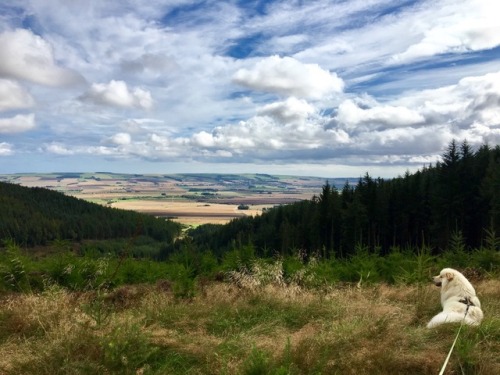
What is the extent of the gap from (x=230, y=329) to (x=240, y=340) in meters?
0.72

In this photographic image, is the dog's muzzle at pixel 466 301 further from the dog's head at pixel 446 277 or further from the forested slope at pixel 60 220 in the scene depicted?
the forested slope at pixel 60 220

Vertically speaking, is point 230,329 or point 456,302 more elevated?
point 456,302

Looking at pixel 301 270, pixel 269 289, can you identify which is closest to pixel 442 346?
pixel 269 289

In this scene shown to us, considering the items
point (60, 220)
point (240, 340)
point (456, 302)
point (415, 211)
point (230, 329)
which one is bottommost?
point (60, 220)

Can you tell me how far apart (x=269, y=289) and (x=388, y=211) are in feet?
164

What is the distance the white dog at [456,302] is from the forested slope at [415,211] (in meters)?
32.8

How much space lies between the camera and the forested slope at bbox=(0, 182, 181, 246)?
499ft

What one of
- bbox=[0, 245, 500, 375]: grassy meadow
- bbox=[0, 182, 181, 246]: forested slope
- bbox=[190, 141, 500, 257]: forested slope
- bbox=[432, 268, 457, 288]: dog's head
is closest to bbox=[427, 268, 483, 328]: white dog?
bbox=[432, 268, 457, 288]: dog's head

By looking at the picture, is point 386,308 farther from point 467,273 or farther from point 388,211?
point 388,211

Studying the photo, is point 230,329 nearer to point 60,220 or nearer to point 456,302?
point 456,302

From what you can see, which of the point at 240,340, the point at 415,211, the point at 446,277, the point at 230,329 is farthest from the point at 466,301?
the point at 415,211

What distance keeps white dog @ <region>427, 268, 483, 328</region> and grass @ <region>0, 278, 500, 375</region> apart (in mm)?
189

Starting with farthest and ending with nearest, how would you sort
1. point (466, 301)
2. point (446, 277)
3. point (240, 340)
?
point (446, 277), point (466, 301), point (240, 340)

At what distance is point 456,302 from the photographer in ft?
21.1
